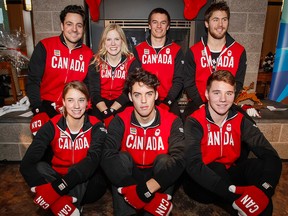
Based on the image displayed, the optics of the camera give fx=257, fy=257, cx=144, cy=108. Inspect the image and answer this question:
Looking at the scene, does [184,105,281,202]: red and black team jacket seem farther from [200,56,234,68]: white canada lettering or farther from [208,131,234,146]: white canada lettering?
[200,56,234,68]: white canada lettering

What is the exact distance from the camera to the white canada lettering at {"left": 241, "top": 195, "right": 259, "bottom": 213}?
1.51m

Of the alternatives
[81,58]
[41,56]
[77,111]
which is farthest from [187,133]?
[41,56]

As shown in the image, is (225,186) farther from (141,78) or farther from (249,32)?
(249,32)

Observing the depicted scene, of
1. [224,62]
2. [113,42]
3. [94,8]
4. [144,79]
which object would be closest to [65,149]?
[144,79]

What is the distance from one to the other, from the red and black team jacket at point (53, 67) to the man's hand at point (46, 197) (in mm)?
985

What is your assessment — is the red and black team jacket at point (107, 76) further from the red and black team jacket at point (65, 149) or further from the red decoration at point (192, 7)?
the red decoration at point (192, 7)

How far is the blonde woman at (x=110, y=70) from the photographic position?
94.7 inches

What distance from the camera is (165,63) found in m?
2.62

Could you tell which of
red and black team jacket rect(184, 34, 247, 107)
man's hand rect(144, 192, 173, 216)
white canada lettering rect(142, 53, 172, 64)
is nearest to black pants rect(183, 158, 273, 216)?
man's hand rect(144, 192, 173, 216)

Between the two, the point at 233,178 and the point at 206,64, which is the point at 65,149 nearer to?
the point at 233,178

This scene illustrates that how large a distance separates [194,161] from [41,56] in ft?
5.53

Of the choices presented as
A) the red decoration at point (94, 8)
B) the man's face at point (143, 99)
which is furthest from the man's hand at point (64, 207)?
the red decoration at point (94, 8)

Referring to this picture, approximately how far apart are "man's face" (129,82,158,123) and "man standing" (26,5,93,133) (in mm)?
851

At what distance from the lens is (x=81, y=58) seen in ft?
8.23
